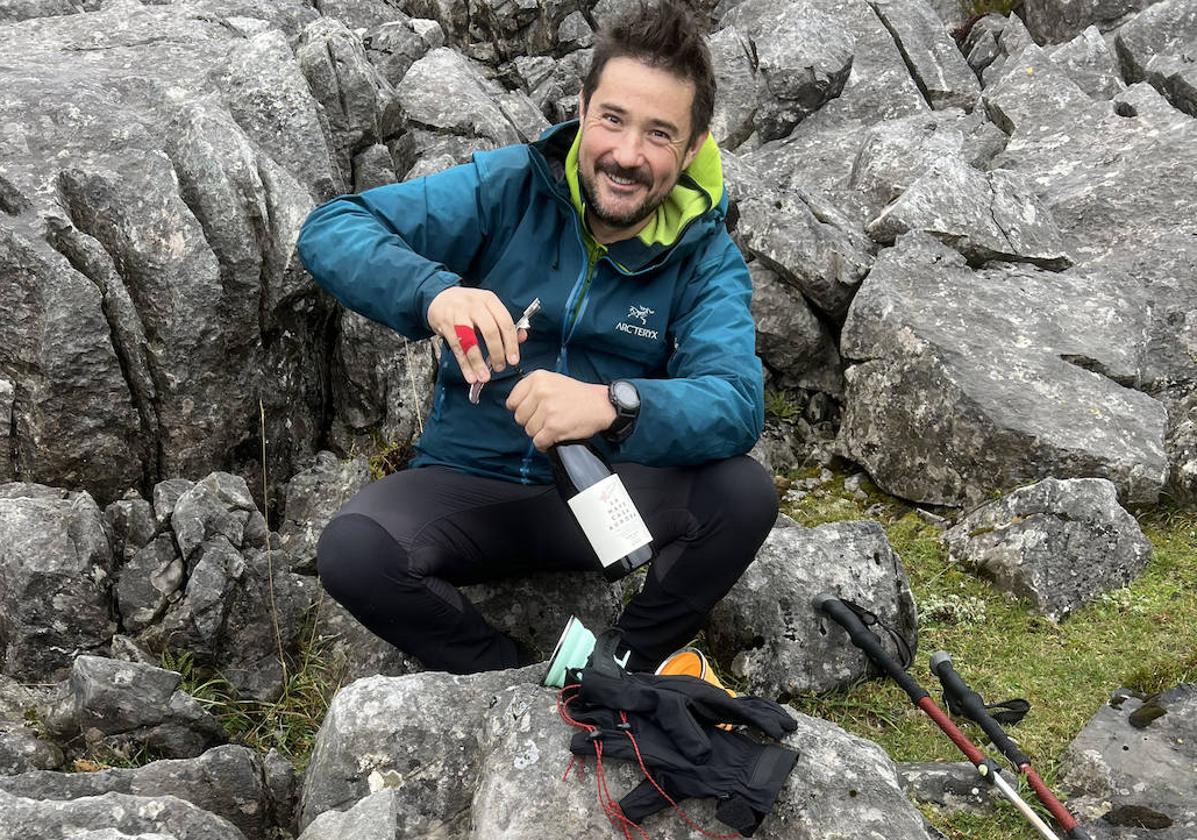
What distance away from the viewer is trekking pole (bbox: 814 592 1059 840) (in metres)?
5.80

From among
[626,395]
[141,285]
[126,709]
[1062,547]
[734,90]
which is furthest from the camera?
[734,90]

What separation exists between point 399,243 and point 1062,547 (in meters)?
5.50

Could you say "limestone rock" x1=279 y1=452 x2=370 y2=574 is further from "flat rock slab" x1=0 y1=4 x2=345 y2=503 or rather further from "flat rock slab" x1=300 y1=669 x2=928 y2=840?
"flat rock slab" x1=300 y1=669 x2=928 y2=840

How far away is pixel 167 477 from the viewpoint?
26.5 feet

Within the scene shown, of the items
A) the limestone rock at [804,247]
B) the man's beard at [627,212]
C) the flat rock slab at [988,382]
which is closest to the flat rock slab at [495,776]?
the man's beard at [627,212]

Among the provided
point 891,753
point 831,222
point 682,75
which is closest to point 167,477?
point 682,75

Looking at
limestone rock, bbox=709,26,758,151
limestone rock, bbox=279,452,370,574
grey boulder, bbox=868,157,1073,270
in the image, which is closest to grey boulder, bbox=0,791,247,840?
limestone rock, bbox=279,452,370,574

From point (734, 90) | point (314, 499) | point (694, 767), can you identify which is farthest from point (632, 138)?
point (734, 90)

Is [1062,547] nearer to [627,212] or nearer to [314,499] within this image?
[627,212]

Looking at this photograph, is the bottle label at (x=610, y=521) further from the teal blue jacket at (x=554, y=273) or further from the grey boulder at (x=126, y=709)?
the grey boulder at (x=126, y=709)

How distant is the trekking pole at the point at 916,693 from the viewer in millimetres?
5805

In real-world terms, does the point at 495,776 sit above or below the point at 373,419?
above

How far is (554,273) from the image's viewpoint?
682 cm

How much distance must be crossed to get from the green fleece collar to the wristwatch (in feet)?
4.45
